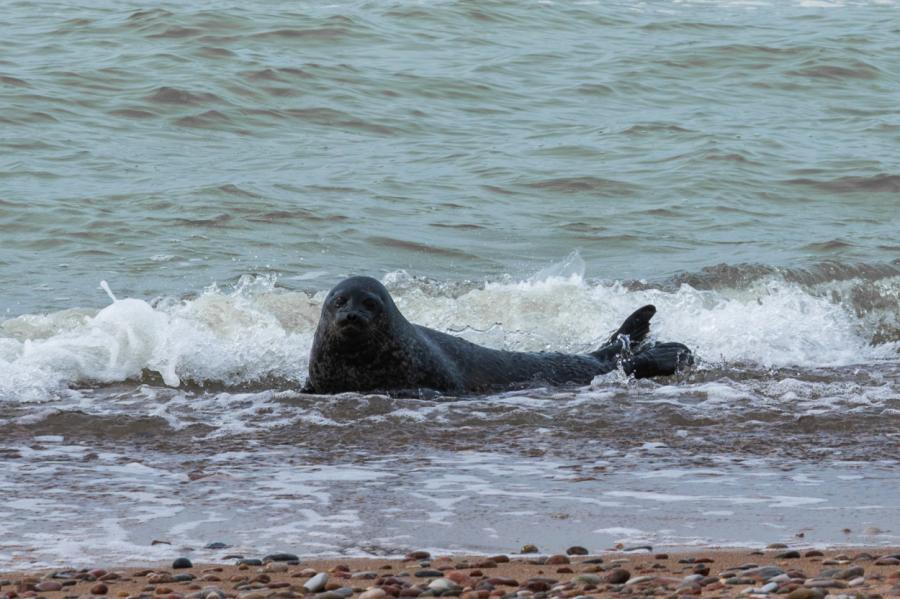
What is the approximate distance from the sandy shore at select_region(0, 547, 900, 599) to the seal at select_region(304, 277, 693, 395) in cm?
293

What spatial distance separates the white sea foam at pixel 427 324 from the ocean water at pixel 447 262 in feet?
0.11

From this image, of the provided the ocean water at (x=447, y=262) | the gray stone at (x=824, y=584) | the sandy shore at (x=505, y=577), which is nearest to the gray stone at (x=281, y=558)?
the sandy shore at (x=505, y=577)

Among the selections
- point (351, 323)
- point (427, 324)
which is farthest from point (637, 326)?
point (427, 324)

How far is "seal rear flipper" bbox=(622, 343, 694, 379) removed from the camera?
7781 mm

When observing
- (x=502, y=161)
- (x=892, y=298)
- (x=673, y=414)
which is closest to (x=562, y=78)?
(x=502, y=161)

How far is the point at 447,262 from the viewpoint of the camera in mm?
11492

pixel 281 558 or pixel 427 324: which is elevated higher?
pixel 281 558

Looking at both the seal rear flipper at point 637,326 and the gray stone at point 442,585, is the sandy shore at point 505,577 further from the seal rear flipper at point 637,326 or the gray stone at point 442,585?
the seal rear flipper at point 637,326

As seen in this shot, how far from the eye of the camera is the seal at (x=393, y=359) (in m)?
7.15

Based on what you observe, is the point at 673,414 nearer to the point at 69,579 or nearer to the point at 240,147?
the point at 69,579

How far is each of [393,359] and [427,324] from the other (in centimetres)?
271

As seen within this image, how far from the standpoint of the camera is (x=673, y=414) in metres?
6.75

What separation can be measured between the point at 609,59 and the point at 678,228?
20.8 feet

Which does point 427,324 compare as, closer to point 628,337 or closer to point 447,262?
point 447,262
